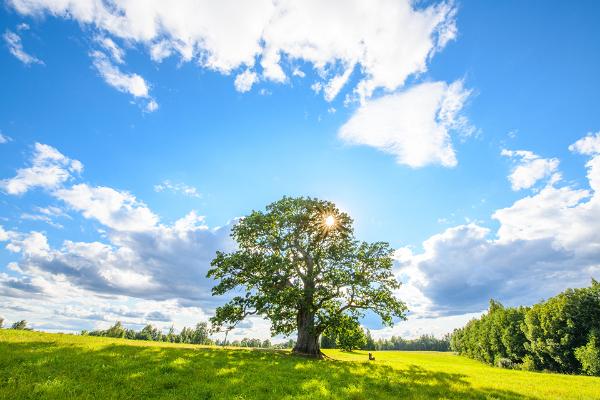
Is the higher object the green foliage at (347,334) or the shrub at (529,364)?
the green foliage at (347,334)

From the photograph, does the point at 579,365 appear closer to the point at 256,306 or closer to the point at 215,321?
the point at 256,306

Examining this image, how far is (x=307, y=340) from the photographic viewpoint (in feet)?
119

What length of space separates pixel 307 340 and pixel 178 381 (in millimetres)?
22711

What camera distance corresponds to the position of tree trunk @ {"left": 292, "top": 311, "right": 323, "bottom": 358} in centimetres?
3573

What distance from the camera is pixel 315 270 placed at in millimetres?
38688

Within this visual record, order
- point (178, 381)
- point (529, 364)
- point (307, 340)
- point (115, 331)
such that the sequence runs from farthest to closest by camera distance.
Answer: point (115, 331) → point (529, 364) → point (307, 340) → point (178, 381)

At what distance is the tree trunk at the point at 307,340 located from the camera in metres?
35.7

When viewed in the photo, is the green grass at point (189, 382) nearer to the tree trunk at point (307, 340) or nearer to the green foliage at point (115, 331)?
the tree trunk at point (307, 340)

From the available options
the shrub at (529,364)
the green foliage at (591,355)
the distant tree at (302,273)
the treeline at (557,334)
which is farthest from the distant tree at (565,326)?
the distant tree at (302,273)

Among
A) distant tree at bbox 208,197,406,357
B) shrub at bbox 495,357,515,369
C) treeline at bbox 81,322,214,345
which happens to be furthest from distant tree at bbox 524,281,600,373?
treeline at bbox 81,322,214,345

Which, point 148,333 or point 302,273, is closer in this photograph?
point 302,273

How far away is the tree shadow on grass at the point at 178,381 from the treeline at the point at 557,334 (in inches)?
2103

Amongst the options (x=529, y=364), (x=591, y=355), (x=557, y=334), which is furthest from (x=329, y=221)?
(x=529, y=364)

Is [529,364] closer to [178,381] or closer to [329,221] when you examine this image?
[329,221]
